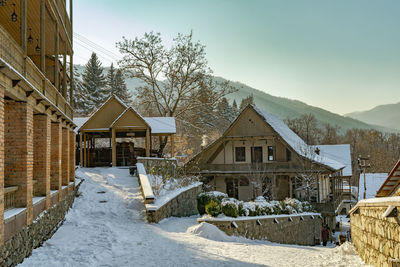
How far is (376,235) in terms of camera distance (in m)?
7.64

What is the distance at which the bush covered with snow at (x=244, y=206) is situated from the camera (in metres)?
15.2

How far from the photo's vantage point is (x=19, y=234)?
7.50 m

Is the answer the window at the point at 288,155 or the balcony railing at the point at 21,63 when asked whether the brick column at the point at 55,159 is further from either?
the window at the point at 288,155

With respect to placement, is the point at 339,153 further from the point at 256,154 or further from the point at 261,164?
the point at 261,164

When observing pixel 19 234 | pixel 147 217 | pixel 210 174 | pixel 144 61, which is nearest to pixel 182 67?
pixel 144 61

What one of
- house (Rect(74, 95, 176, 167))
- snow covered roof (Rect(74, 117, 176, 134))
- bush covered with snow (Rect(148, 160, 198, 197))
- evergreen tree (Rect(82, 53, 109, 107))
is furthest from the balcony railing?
evergreen tree (Rect(82, 53, 109, 107))

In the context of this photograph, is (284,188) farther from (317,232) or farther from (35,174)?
(35,174)

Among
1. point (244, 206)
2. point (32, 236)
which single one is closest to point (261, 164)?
point (244, 206)

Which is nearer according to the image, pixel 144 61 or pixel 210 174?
pixel 210 174

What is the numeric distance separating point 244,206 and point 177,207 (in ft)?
9.35

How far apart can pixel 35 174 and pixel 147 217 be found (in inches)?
174

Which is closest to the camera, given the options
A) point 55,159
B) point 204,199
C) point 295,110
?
point 55,159

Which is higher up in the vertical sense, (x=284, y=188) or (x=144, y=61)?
(x=144, y=61)

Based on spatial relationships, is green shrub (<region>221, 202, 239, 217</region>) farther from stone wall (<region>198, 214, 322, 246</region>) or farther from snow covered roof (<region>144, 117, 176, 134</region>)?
snow covered roof (<region>144, 117, 176, 134</region>)
